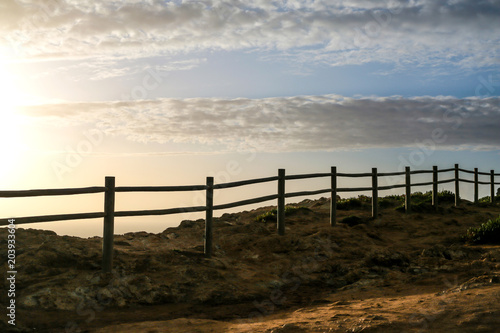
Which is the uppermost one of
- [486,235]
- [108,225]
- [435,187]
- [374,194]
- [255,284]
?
[435,187]

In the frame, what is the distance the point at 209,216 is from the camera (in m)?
8.49

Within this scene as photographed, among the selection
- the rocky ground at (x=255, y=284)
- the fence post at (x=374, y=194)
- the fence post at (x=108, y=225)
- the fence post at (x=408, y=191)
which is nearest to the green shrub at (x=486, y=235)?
the rocky ground at (x=255, y=284)

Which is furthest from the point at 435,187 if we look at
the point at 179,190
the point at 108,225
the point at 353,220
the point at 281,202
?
the point at 108,225

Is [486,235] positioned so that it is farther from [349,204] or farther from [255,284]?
[255,284]

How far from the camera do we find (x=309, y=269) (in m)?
8.48

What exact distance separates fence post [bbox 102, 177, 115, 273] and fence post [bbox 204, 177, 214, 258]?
1881mm

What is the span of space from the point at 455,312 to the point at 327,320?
4.66 feet

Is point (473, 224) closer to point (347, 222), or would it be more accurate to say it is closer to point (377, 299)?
point (347, 222)

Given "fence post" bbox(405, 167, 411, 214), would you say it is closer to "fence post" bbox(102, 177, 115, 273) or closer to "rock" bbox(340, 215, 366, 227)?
"rock" bbox(340, 215, 366, 227)

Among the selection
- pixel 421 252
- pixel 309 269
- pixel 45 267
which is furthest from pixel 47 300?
pixel 421 252

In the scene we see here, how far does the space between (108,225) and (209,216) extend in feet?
6.68

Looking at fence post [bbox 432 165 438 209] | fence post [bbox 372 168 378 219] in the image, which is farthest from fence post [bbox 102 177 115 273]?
fence post [bbox 432 165 438 209]

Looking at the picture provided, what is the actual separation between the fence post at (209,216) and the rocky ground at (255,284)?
0.67 ft

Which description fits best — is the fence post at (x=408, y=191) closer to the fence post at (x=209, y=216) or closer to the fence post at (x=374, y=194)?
the fence post at (x=374, y=194)
